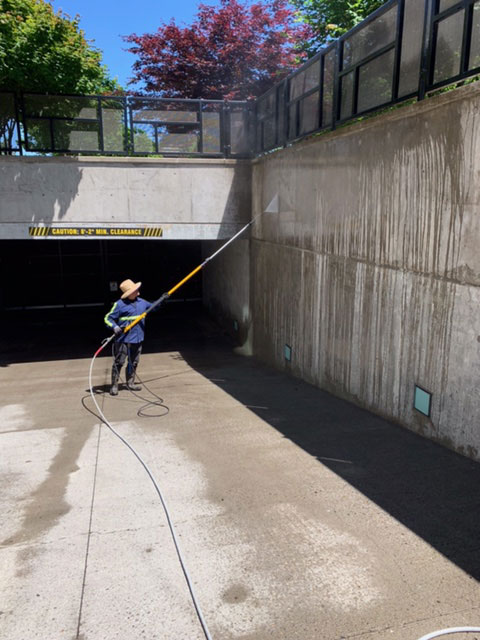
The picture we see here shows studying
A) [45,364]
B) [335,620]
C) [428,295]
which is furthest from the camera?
[45,364]

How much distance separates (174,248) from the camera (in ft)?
62.1

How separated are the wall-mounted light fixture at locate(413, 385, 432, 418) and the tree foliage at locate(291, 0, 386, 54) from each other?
31.5 ft

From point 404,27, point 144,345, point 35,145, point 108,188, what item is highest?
point 404,27

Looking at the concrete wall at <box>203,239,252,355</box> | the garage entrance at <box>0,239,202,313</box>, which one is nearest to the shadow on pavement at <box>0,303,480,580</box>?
the concrete wall at <box>203,239,252,355</box>

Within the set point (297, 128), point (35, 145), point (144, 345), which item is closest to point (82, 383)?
point (144, 345)

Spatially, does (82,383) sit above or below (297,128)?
below

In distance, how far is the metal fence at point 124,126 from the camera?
1005 cm

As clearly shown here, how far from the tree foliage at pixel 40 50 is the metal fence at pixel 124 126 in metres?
0.34

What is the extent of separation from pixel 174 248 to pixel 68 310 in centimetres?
457

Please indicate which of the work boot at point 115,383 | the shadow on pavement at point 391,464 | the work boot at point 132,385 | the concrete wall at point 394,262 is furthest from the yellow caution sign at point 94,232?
the shadow on pavement at point 391,464

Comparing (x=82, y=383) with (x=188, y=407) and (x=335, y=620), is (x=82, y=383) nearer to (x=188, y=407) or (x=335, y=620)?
(x=188, y=407)

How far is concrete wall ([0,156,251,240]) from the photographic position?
9969 mm

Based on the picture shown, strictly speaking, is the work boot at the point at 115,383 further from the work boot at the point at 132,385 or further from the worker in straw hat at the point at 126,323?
the work boot at the point at 132,385

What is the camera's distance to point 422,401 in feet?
17.3
